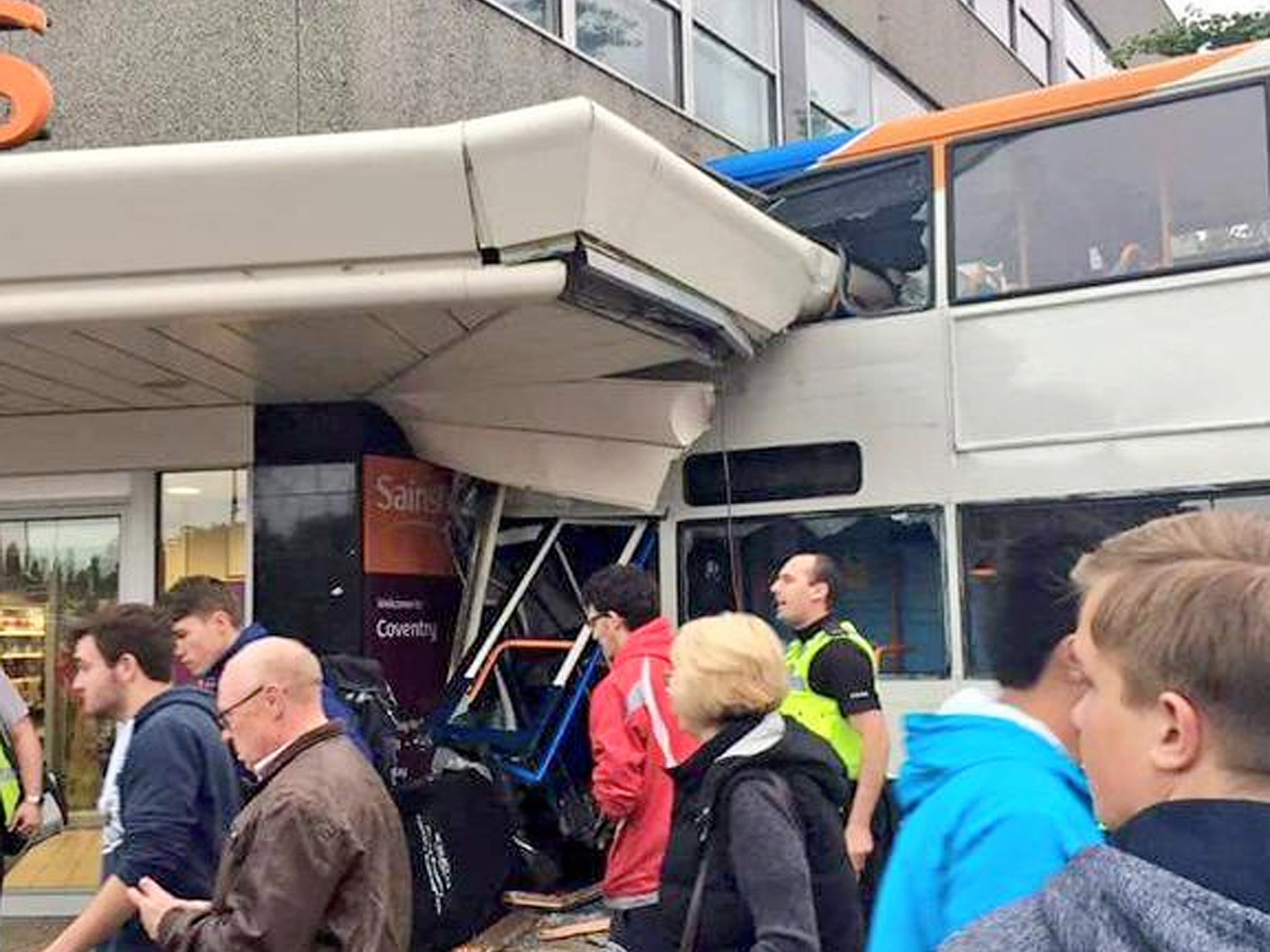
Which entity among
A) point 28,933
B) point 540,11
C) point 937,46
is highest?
point 937,46

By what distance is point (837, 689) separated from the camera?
16.3 ft

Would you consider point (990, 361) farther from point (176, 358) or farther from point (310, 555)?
point (176, 358)

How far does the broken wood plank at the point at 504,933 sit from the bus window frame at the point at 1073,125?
3340mm

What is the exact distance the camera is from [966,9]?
1642 cm

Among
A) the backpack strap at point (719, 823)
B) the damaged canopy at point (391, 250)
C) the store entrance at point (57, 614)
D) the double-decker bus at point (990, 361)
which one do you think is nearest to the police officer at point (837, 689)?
the double-decker bus at point (990, 361)

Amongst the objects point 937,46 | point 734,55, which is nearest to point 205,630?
point 734,55

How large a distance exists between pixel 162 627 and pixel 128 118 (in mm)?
4766

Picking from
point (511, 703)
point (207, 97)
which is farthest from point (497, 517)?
point (207, 97)

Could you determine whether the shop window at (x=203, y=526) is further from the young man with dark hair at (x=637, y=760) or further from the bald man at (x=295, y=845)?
the bald man at (x=295, y=845)

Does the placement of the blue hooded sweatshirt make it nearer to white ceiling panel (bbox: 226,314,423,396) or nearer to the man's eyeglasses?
the man's eyeglasses

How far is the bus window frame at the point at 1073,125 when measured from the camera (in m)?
5.83

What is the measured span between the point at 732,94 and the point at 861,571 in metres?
6.16

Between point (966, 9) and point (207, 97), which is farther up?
point (966, 9)

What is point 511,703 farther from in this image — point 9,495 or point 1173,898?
point 1173,898
